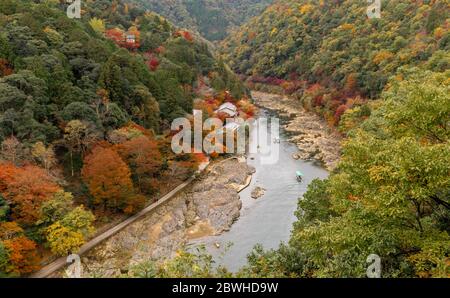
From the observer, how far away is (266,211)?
32031mm

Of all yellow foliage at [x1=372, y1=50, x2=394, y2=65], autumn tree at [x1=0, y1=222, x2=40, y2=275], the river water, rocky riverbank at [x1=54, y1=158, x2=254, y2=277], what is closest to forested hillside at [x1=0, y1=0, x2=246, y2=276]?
autumn tree at [x1=0, y1=222, x2=40, y2=275]

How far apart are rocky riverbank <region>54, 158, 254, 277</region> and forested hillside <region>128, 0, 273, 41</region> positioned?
10559 cm

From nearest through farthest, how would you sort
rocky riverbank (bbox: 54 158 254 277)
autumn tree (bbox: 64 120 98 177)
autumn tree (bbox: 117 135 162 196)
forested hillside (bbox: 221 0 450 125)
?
rocky riverbank (bbox: 54 158 254 277) < autumn tree (bbox: 64 120 98 177) < autumn tree (bbox: 117 135 162 196) < forested hillside (bbox: 221 0 450 125)

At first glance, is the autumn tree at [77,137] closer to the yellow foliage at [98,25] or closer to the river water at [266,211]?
the river water at [266,211]

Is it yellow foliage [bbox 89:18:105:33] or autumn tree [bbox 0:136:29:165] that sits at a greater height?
yellow foliage [bbox 89:18:105:33]

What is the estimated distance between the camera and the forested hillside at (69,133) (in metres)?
23.5

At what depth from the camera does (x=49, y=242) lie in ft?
77.0

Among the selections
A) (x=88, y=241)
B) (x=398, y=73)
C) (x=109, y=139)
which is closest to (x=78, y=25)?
(x=109, y=139)

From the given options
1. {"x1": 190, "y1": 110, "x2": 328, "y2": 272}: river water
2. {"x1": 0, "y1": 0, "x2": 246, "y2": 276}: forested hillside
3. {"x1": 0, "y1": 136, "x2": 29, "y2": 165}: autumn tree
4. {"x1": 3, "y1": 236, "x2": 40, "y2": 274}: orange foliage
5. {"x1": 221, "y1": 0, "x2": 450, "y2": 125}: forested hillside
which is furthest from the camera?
{"x1": 221, "y1": 0, "x2": 450, "y2": 125}: forested hillside

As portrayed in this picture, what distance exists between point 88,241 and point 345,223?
746 inches

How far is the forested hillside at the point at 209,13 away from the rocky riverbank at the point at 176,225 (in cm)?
10559

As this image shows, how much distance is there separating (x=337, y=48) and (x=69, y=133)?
53.6 meters

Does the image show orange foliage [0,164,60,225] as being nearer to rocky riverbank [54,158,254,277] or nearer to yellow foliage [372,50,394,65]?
rocky riverbank [54,158,254,277]

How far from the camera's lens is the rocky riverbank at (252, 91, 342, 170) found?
4403 centimetres
